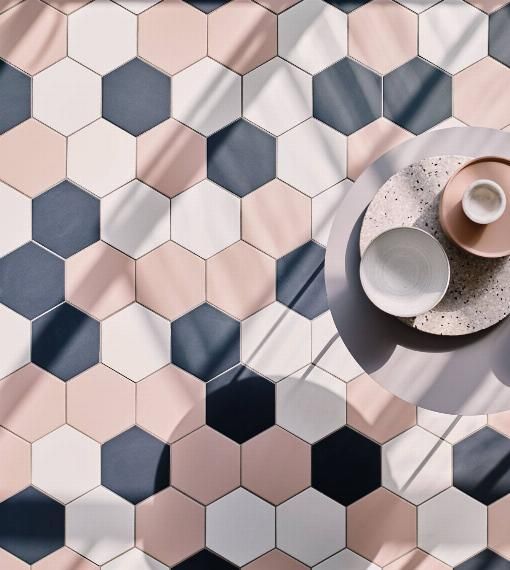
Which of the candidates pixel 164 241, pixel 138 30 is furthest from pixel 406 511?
pixel 138 30

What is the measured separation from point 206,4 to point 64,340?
3.29 feet

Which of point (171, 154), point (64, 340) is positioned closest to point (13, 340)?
point (64, 340)

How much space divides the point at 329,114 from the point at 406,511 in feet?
3.61

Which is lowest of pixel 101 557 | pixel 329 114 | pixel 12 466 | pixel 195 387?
pixel 101 557

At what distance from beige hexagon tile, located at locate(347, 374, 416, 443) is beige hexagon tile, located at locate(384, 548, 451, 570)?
12.5 inches

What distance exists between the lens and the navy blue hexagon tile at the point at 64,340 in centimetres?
208

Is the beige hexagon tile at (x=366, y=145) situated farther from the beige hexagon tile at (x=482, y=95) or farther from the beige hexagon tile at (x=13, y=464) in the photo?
the beige hexagon tile at (x=13, y=464)

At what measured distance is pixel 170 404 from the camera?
2.08 meters

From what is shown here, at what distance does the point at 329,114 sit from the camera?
7.05ft

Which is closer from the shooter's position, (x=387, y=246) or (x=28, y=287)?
(x=387, y=246)

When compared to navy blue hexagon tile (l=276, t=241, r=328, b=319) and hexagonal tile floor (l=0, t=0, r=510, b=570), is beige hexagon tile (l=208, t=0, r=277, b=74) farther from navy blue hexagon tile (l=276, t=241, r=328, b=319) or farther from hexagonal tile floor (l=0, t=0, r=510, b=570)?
navy blue hexagon tile (l=276, t=241, r=328, b=319)

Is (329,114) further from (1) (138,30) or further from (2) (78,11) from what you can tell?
(2) (78,11)

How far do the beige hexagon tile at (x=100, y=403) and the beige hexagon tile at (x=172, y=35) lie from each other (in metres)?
0.86

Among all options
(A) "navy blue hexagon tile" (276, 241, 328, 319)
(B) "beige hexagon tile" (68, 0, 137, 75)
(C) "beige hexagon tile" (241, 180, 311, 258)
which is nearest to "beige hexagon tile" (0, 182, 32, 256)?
(B) "beige hexagon tile" (68, 0, 137, 75)
